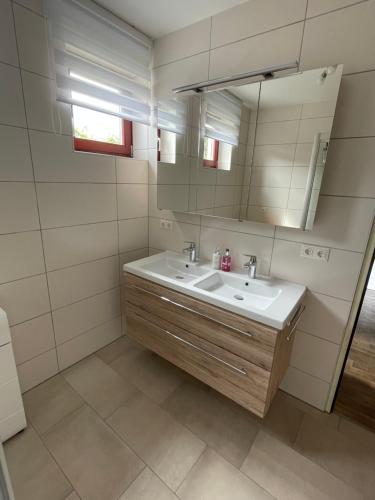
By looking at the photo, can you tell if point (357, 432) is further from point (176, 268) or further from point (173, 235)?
point (173, 235)

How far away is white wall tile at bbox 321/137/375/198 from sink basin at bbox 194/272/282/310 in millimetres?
662

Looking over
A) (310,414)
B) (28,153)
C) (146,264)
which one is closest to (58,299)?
(146,264)

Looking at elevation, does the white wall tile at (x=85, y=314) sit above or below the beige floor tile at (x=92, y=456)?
above

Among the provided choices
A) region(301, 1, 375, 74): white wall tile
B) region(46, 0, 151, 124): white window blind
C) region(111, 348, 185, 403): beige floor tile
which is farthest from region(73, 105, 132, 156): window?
region(111, 348, 185, 403): beige floor tile

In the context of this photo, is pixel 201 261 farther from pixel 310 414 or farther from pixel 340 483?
pixel 340 483

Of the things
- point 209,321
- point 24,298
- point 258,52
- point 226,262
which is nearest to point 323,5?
point 258,52

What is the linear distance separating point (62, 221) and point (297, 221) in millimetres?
1486

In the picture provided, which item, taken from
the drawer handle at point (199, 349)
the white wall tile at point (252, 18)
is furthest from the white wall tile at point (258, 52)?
the drawer handle at point (199, 349)

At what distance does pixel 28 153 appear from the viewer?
1.41m

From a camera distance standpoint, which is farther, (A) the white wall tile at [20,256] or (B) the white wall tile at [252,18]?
(A) the white wall tile at [20,256]

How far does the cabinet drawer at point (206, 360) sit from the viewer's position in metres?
1.30

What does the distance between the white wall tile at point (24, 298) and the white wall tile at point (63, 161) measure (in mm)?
649

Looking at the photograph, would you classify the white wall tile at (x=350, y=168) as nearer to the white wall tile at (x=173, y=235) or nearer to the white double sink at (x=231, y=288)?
the white double sink at (x=231, y=288)

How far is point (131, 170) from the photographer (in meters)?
2.01
